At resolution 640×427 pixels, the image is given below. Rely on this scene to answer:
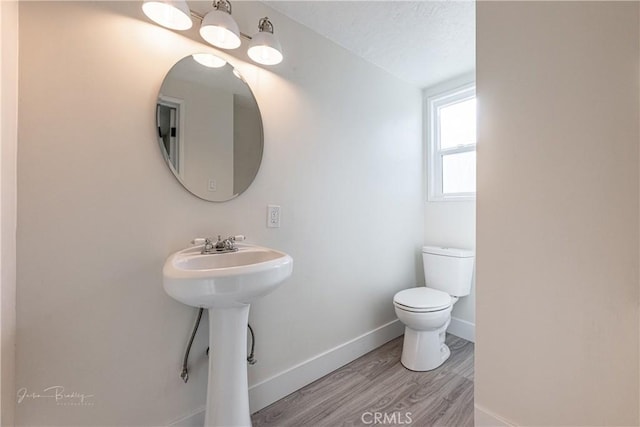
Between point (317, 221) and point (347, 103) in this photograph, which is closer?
point (317, 221)

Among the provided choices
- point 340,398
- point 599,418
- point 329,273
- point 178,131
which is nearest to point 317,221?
point 329,273

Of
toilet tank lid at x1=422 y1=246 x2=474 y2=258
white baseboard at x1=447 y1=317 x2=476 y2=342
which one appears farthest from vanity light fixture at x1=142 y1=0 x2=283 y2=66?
white baseboard at x1=447 y1=317 x2=476 y2=342

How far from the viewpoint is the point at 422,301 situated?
177cm

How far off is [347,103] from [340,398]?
1.90 m

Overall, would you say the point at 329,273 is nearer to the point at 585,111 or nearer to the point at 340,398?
the point at 340,398

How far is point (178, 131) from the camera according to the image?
120 cm

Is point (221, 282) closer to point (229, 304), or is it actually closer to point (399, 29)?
point (229, 304)

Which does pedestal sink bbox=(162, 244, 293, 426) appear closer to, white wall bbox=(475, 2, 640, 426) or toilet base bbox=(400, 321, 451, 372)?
white wall bbox=(475, 2, 640, 426)

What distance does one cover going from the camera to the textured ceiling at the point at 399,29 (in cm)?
146

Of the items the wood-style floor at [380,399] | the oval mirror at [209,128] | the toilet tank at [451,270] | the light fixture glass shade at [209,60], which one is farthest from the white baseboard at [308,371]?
the light fixture glass shade at [209,60]

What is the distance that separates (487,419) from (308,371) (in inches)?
37.5

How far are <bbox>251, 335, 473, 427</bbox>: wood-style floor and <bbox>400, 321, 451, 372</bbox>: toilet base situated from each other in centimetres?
4

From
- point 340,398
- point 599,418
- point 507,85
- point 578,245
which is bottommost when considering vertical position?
point 340,398

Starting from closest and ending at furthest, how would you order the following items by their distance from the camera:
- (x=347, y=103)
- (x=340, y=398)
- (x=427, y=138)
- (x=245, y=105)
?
1. (x=245, y=105)
2. (x=340, y=398)
3. (x=347, y=103)
4. (x=427, y=138)
